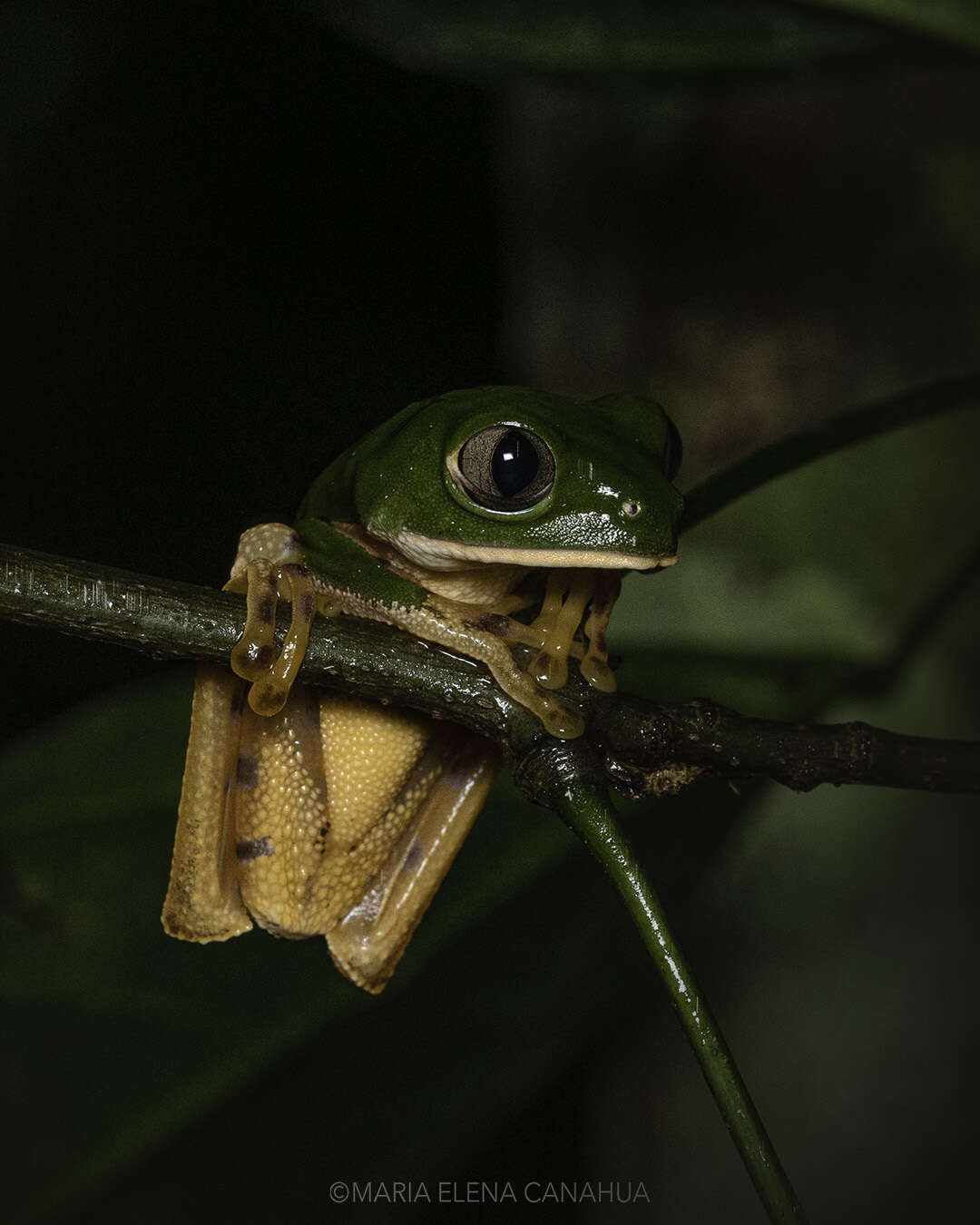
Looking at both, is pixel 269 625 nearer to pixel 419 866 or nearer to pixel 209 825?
pixel 209 825

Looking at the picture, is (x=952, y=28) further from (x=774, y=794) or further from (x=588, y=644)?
(x=774, y=794)

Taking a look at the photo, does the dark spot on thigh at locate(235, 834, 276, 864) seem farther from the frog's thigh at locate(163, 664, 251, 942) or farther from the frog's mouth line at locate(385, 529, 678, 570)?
the frog's mouth line at locate(385, 529, 678, 570)

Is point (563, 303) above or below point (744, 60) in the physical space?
above

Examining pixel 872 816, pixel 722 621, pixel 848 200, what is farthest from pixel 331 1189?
pixel 848 200

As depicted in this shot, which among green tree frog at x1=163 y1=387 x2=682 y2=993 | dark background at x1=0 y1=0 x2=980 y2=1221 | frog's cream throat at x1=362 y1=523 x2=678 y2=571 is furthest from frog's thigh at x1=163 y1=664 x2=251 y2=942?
dark background at x1=0 y1=0 x2=980 y2=1221

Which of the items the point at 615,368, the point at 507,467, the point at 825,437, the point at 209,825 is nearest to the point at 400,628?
the point at 507,467

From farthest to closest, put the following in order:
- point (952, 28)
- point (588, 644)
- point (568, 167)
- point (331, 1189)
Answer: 1. point (568, 167)
2. point (331, 1189)
3. point (952, 28)
4. point (588, 644)
